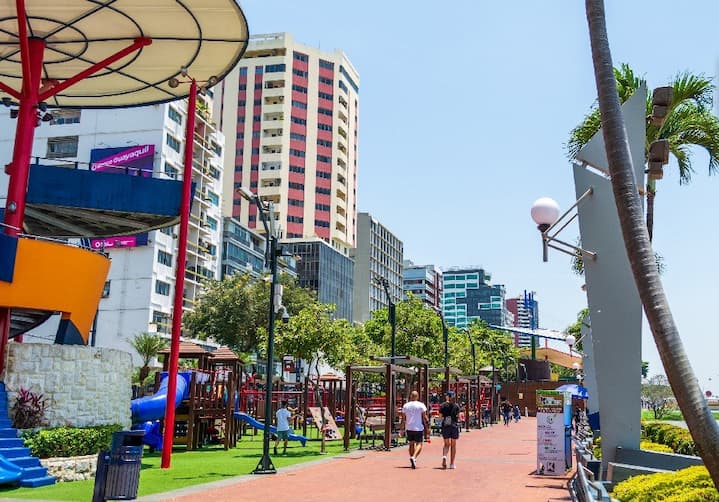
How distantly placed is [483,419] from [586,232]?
3774cm

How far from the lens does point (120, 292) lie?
209 ft

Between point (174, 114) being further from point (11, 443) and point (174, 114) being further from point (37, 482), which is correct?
point (37, 482)

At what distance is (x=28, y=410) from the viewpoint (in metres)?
14.7

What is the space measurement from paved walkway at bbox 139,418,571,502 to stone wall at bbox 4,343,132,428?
3.86 metres

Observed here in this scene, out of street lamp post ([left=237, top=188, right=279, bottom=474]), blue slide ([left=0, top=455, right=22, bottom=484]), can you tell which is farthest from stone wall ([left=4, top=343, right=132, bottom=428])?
street lamp post ([left=237, top=188, right=279, bottom=474])

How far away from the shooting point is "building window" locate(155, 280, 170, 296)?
6384 cm

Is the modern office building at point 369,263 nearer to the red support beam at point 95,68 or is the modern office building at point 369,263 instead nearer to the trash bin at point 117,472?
the red support beam at point 95,68

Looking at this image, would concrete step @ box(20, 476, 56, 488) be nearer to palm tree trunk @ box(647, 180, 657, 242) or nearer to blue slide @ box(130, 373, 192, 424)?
blue slide @ box(130, 373, 192, 424)

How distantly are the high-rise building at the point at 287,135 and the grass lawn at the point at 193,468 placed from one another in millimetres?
81203

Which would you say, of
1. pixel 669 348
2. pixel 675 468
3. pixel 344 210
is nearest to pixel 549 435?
pixel 675 468

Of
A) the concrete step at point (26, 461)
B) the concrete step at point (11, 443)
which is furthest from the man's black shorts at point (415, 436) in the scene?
the concrete step at point (11, 443)

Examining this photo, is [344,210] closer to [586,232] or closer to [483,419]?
[483,419]

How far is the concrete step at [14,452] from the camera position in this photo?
1323 centimetres

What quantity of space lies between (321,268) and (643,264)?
97.2 metres
